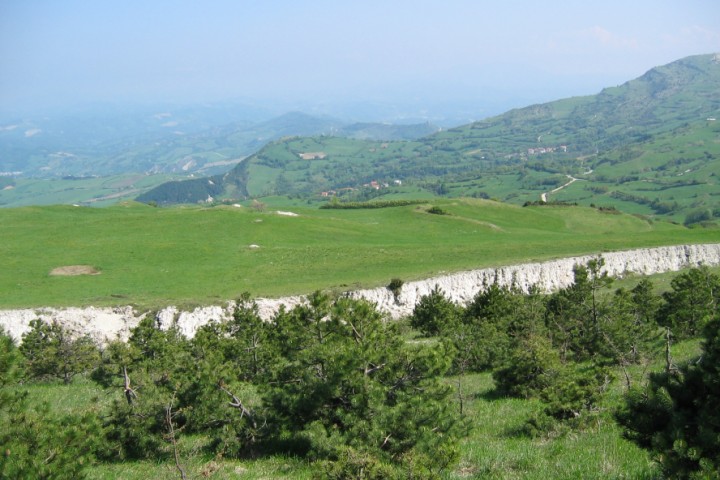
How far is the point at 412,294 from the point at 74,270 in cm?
3216

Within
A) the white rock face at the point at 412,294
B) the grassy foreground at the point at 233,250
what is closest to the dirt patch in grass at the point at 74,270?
the grassy foreground at the point at 233,250

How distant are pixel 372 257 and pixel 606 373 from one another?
4074 cm

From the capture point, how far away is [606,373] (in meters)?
15.8

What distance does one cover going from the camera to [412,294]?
158ft

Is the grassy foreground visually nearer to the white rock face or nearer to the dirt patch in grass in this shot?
the dirt patch in grass

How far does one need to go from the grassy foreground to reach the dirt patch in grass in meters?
0.93

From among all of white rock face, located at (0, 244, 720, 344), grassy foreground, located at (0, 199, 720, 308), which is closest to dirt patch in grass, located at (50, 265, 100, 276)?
grassy foreground, located at (0, 199, 720, 308)

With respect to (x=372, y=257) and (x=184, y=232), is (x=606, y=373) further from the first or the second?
(x=184, y=232)

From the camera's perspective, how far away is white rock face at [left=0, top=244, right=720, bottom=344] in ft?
126

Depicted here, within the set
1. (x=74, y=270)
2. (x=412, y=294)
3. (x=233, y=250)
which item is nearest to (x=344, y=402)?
(x=412, y=294)

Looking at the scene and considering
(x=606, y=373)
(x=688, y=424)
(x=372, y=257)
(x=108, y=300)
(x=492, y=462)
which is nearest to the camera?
(x=688, y=424)

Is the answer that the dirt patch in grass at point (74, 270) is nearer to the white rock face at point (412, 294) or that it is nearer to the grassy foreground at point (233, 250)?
the grassy foreground at point (233, 250)

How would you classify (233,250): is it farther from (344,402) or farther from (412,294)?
(344,402)

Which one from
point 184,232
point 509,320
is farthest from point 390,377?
point 184,232
